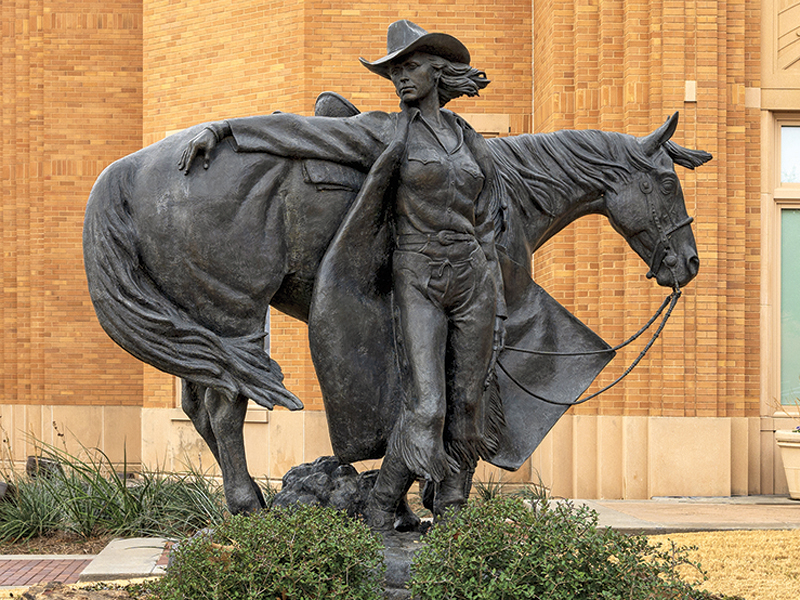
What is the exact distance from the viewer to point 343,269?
3912mm

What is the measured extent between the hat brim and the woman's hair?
0.03 m

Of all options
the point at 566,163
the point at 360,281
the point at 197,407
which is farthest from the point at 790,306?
the point at 197,407

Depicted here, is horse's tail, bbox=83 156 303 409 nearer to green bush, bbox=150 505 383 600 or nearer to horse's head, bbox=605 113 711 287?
green bush, bbox=150 505 383 600

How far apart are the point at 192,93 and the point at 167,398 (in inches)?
162

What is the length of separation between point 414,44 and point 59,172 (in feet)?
38.7

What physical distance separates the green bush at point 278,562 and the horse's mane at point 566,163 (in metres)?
1.88

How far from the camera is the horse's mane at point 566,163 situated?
4461 mm

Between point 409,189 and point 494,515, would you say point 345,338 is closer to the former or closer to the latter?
point 409,189

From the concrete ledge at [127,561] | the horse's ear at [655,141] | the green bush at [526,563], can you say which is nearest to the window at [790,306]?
the horse's ear at [655,141]

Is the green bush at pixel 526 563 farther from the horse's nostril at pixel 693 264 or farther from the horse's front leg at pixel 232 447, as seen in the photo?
the horse's nostril at pixel 693 264

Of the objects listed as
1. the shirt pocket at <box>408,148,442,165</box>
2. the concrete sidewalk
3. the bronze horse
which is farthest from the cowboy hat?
the concrete sidewalk

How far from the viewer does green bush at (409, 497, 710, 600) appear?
10.8ft

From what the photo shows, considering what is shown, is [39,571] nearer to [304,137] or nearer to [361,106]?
[304,137]


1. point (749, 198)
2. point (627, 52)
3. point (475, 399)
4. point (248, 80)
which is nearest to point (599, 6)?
point (627, 52)
